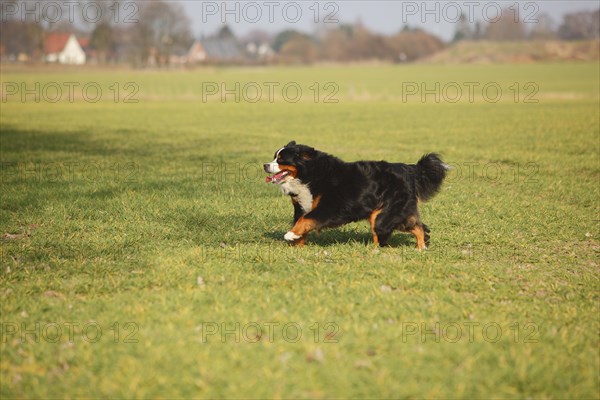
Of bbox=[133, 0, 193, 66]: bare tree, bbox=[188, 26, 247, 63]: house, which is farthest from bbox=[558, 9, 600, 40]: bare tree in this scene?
bbox=[188, 26, 247, 63]: house

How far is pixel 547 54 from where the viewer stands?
341 ft

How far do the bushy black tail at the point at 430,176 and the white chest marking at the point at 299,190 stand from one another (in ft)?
5.28

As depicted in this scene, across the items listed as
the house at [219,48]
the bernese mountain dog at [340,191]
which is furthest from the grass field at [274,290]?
the house at [219,48]

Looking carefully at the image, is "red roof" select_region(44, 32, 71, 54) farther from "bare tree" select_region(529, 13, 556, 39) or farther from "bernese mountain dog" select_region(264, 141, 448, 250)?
"bernese mountain dog" select_region(264, 141, 448, 250)

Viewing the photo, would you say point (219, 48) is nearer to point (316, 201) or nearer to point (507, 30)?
point (507, 30)

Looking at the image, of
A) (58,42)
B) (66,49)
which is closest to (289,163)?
(58,42)

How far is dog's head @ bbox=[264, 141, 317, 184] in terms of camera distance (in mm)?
7629

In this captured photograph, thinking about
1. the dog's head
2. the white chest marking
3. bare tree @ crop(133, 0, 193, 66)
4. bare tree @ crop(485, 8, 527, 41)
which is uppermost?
bare tree @ crop(485, 8, 527, 41)

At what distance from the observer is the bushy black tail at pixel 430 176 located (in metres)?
8.17

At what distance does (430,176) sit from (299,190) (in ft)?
6.31

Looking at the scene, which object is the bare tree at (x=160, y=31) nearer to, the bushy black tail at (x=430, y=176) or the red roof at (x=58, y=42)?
the red roof at (x=58, y=42)

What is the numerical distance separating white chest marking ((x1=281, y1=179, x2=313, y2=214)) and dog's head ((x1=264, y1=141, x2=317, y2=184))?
0.08 meters

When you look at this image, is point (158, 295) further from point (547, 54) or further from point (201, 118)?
point (547, 54)

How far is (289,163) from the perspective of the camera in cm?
764
